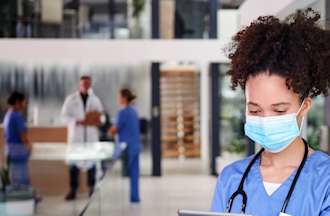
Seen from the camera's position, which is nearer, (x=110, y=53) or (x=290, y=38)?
(x=290, y=38)

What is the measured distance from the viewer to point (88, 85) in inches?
282

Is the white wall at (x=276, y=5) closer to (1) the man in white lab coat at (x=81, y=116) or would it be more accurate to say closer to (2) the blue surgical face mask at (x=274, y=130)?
(2) the blue surgical face mask at (x=274, y=130)

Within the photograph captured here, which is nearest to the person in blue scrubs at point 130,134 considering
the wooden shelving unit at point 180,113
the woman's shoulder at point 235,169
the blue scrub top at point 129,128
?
the blue scrub top at point 129,128

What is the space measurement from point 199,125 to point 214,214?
31.0 feet

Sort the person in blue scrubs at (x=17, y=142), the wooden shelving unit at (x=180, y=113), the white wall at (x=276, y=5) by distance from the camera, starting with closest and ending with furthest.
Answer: the white wall at (x=276, y=5), the person in blue scrubs at (x=17, y=142), the wooden shelving unit at (x=180, y=113)

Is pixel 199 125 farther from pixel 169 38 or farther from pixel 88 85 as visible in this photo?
pixel 88 85

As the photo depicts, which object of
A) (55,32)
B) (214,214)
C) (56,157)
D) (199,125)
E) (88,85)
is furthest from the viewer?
(199,125)

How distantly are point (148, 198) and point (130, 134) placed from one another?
100 cm

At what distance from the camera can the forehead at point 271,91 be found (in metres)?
1.38

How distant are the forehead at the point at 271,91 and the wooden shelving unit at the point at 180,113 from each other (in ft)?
27.5

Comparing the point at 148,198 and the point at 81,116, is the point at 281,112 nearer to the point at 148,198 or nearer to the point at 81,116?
the point at 81,116

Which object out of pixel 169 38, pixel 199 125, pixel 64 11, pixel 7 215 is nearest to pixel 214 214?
pixel 7 215

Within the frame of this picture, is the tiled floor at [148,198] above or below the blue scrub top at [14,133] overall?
below

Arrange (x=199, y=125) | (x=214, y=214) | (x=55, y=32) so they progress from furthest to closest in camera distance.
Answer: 1. (x=199, y=125)
2. (x=55, y=32)
3. (x=214, y=214)
